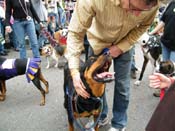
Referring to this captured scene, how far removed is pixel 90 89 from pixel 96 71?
0.19 meters

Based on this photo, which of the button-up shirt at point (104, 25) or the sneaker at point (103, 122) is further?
the sneaker at point (103, 122)

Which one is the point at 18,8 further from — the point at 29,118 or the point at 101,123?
the point at 101,123

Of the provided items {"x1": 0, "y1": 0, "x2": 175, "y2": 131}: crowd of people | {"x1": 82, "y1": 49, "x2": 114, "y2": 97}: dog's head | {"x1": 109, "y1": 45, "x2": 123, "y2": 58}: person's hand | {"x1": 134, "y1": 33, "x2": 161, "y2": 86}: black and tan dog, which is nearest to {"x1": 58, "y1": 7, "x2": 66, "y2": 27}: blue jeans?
{"x1": 134, "y1": 33, "x2": 161, "y2": 86}: black and tan dog

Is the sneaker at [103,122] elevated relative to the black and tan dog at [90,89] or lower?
lower

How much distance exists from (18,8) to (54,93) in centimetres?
181

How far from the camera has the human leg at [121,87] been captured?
269 centimetres

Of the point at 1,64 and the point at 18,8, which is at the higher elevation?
the point at 18,8

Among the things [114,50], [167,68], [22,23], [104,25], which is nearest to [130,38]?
[114,50]

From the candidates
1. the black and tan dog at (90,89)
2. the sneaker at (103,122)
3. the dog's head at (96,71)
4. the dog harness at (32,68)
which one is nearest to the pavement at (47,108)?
the sneaker at (103,122)

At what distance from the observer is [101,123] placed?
3.29 metres

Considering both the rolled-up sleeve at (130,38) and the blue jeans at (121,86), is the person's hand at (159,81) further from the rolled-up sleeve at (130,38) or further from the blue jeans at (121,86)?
the blue jeans at (121,86)

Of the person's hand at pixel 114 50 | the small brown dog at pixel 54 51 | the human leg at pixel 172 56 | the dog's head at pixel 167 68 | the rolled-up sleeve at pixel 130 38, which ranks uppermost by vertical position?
the rolled-up sleeve at pixel 130 38

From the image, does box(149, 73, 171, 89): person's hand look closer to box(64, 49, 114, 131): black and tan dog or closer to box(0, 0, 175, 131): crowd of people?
box(0, 0, 175, 131): crowd of people

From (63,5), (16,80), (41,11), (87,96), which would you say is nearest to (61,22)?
(63,5)
